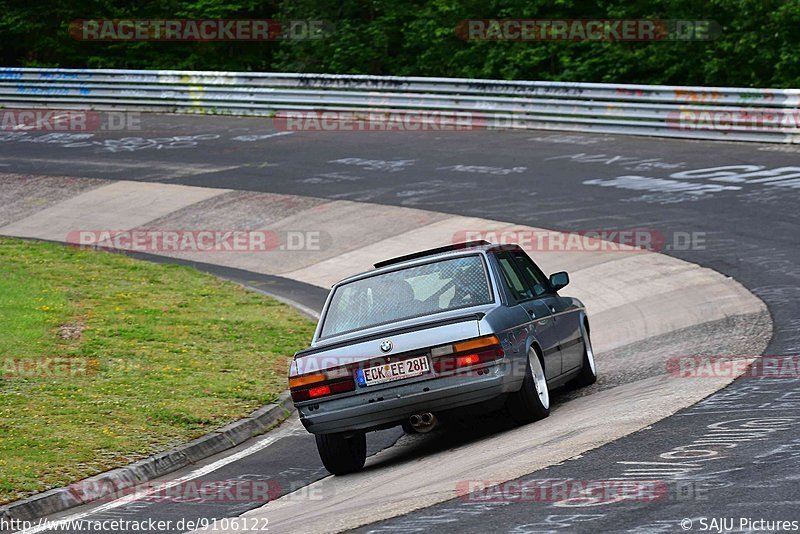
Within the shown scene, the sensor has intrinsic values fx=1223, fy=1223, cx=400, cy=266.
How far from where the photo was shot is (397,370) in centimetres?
870

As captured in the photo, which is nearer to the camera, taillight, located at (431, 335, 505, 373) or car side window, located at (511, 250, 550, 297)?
taillight, located at (431, 335, 505, 373)

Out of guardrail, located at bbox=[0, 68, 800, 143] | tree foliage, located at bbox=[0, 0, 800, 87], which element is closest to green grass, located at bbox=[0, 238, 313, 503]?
guardrail, located at bbox=[0, 68, 800, 143]

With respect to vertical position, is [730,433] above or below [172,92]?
below

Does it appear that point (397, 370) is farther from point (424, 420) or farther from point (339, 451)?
point (339, 451)

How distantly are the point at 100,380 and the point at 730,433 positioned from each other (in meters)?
6.71

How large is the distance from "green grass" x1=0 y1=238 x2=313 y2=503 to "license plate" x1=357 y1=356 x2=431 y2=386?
2.20 metres

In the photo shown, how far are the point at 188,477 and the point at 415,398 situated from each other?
2.01 meters

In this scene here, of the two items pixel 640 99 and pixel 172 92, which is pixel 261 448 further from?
pixel 172 92

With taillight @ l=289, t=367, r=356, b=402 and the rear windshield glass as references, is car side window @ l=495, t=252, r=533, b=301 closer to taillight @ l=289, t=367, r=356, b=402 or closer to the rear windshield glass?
the rear windshield glass

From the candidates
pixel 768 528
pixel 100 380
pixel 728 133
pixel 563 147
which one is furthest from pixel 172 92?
pixel 768 528

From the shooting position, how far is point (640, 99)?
84.7ft

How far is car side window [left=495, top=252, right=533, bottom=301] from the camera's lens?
9.79 metres

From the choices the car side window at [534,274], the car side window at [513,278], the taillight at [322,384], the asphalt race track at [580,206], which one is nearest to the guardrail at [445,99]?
the asphalt race track at [580,206]

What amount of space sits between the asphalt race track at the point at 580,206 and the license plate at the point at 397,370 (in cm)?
99
